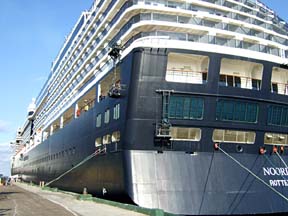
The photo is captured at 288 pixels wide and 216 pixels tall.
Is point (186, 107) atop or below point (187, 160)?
atop

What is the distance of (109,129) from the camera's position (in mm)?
21406

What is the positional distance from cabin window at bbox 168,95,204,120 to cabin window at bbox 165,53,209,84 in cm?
113

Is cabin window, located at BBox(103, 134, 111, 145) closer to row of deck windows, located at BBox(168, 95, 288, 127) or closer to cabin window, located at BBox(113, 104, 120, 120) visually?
cabin window, located at BBox(113, 104, 120, 120)

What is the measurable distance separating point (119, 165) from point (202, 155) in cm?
401

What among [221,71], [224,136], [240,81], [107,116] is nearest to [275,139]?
[224,136]

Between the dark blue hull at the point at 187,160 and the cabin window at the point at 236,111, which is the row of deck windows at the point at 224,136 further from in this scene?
the cabin window at the point at 236,111

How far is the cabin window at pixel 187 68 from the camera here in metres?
A: 19.6

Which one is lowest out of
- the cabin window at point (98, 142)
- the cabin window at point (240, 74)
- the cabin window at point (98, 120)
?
the cabin window at point (98, 142)

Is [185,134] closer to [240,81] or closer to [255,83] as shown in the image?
[240,81]

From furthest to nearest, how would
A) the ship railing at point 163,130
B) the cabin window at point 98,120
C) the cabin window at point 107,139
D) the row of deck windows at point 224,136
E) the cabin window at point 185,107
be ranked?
the cabin window at point 98,120, the cabin window at point 107,139, the row of deck windows at point 224,136, the cabin window at point 185,107, the ship railing at point 163,130

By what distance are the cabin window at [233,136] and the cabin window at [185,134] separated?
863 millimetres

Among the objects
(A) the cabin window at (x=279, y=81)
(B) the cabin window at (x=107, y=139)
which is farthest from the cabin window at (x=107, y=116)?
(A) the cabin window at (x=279, y=81)

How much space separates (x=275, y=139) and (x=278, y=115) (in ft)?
4.09

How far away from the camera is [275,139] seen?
2061 cm
